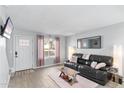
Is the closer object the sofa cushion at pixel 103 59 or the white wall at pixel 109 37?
the white wall at pixel 109 37

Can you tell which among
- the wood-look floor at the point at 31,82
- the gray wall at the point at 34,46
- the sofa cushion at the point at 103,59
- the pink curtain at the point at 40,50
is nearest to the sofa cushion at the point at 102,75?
the sofa cushion at the point at 103,59

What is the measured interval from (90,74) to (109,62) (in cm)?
100

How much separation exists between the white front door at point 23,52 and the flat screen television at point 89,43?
117 inches

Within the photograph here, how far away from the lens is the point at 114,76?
3.35 meters

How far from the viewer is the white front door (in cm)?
502

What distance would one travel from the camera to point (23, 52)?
17.2ft

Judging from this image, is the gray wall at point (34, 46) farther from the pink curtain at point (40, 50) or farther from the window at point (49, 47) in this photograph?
the window at point (49, 47)

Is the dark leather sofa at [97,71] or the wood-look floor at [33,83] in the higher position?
the dark leather sofa at [97,71]

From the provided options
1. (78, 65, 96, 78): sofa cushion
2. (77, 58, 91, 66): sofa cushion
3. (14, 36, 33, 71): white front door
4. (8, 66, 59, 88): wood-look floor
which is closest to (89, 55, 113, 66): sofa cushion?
(77, 58, 91, 66): sofa cushion

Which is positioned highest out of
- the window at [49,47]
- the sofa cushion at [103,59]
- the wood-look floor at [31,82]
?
the window at [49,47]

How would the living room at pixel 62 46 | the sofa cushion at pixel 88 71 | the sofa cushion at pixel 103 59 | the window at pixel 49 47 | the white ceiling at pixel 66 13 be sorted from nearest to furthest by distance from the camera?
1. the white ceiling at pixel 66 13
2. the living room at pixel 62 46
3. the sofa cushion at pixel 88 71
4. the sofa cushion at pixel 103 59
5. the window at pixel 49 47

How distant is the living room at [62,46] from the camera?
257 cm
